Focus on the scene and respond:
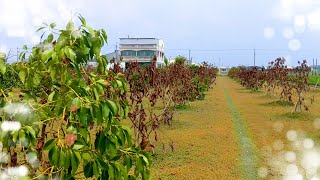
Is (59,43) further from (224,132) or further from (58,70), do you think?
(224,132)

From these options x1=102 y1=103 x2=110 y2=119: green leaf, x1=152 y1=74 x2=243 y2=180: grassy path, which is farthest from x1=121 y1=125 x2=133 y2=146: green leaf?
x1=152 y1=74 x2=243 y2=180: grassy path

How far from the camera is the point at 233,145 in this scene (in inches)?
339

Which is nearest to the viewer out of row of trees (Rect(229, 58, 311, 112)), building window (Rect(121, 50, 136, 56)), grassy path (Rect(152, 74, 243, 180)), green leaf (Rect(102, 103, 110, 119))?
green leaf (Rect(102, 103, 110, 119))

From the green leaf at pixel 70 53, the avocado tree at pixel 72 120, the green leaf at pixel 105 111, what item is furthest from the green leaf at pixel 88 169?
the green leaf at pixel 70 53

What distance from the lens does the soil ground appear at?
6523 mm

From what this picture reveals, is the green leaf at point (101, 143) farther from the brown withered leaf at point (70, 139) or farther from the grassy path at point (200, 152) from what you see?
the grassy path at point (200, 152)

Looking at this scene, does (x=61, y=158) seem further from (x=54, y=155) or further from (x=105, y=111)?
(x=105, y=111)

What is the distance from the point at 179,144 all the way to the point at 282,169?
Answer: 8.67 ft

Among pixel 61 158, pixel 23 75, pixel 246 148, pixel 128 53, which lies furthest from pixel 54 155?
pixel 128 53

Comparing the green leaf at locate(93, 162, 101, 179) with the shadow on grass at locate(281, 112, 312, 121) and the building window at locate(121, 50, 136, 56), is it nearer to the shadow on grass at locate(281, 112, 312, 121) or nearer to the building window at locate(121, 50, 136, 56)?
the shadow on grass at locate(281, 112, 312, 121)

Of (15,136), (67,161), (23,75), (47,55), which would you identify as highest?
(47,55)

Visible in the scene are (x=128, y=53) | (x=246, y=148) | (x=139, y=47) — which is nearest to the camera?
(x=246, y=148)

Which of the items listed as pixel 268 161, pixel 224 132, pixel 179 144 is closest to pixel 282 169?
pixel 268 161

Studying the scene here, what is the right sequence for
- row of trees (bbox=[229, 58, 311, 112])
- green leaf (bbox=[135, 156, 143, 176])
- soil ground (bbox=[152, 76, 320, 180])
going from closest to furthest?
1. green leaf (bbox=[135, 156, 143, 176])
2. soil ground (bbox=[152, 76, 320, 180])
3. row of trees (bbox=[229, 58, 311, 112])
